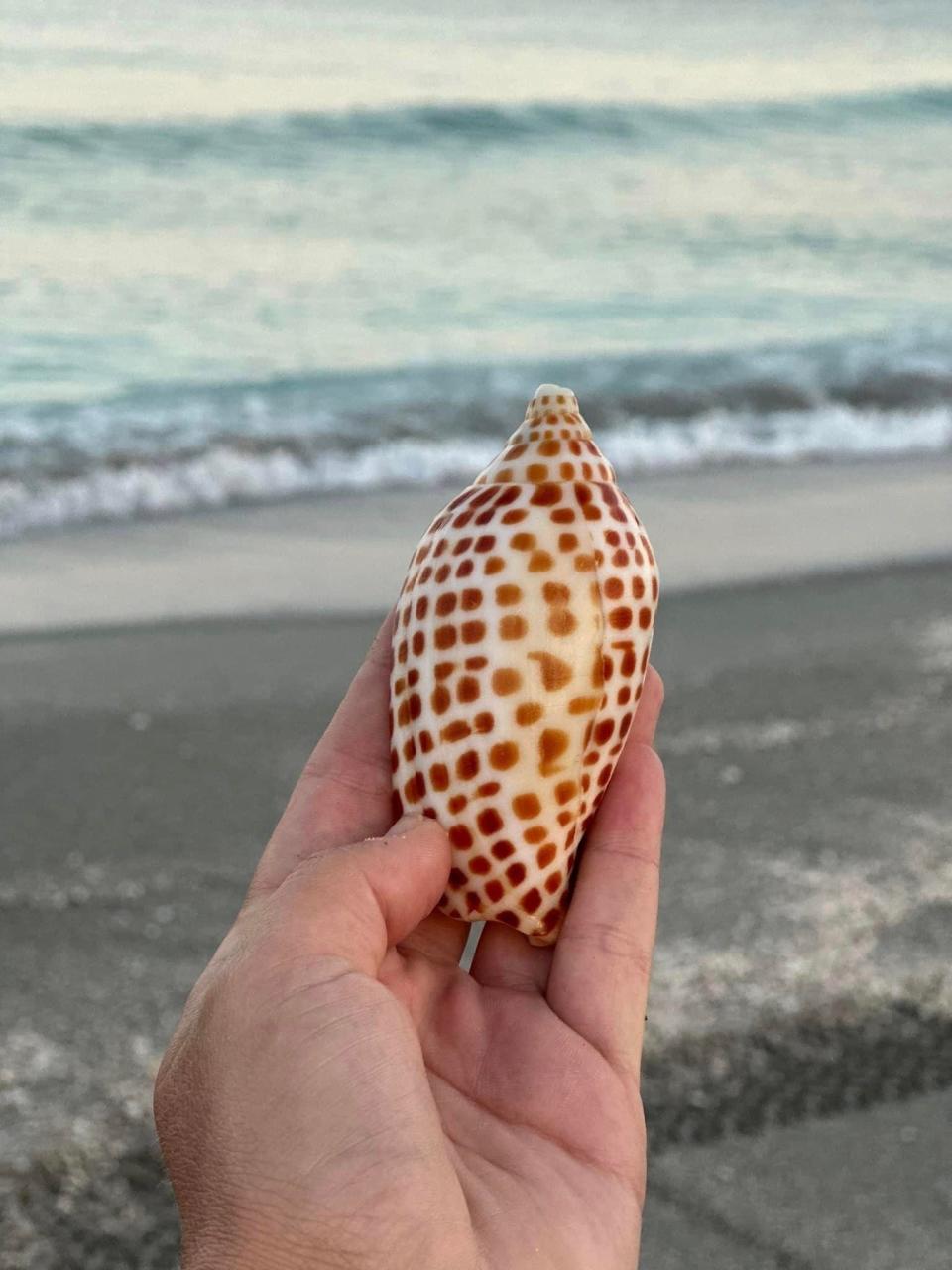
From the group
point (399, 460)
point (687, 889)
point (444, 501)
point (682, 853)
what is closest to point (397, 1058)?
point (687, 889)

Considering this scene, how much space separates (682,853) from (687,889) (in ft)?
0.59

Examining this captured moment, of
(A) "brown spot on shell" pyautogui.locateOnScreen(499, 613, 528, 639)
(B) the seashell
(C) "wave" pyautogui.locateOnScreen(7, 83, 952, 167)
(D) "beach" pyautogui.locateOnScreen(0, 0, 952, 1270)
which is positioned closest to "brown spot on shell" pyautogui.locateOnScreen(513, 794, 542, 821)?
(B) the seashell

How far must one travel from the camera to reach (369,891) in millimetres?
2096

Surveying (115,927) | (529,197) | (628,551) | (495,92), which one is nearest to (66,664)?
(115,927)

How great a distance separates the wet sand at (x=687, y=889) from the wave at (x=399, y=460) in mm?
1939

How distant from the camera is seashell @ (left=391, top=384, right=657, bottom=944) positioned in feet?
7.63

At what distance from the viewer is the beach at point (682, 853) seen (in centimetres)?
287

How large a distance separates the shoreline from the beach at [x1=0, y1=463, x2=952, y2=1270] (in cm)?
3

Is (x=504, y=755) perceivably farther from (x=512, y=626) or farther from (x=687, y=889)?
(x=687, y=889)

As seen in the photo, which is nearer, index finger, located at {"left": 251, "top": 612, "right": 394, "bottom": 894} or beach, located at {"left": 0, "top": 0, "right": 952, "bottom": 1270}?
index finger, located at {"left": 251, "top": 612, "right": 394, "bottom": 894}

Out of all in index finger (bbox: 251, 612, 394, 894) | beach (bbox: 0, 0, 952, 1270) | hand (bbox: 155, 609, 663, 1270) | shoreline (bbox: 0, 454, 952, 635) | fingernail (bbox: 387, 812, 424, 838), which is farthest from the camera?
shoreline (bbox: 0, 454, 952, 635)

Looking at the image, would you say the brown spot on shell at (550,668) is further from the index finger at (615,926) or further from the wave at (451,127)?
the wave at (451,127)

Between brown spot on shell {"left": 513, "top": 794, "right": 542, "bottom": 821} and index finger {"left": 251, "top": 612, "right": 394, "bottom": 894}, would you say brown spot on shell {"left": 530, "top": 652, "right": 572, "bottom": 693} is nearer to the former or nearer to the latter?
brown spot on shell {"left": 513, "top": 794, "right": 542, "bottom": 821}

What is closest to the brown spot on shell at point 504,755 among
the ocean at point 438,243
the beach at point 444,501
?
the beach at point 444,501
